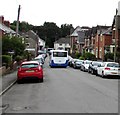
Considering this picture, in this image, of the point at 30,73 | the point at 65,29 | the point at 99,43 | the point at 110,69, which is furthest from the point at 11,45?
the point at 65,29

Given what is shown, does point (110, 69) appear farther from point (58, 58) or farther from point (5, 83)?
point (58, 58)

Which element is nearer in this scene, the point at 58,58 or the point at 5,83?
the point at 5,83

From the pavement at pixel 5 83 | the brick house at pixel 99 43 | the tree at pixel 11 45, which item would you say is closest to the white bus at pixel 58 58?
the tree at pixel 11 45

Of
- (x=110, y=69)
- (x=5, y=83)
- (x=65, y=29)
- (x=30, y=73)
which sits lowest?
(x=5, y=83)

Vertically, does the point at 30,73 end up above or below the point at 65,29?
below

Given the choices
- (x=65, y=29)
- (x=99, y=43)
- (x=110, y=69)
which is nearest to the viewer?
(x=110, y=69)

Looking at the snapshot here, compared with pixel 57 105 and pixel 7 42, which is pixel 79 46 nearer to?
pixel 7 42

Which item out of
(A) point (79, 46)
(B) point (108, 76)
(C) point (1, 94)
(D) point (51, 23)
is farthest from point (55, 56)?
(D) point (51, 23)

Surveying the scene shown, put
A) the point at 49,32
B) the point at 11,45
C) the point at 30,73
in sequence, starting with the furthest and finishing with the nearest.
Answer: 1. the point at 49,32
2. the point at 11,45
3. the point at 30,73

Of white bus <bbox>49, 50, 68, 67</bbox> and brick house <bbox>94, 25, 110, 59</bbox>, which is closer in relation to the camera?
white bus <bbox>49, 50, 68, 67</bbox>

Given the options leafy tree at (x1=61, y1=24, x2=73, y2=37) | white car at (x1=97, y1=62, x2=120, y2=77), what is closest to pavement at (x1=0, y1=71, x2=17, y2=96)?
white car at (x1=97, y1=62, x2=120, y2=77)

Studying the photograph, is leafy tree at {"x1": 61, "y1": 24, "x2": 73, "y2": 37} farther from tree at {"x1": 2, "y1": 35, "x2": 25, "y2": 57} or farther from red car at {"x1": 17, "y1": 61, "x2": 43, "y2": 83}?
red car at {"x1": 17, "y1": 61, "x2": 43, "y2": 83}

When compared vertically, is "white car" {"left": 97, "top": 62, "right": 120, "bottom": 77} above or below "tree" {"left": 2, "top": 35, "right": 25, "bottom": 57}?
below

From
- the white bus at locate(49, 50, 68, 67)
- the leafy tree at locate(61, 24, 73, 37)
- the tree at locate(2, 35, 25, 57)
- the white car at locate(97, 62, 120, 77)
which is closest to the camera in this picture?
the white car at locate(97, 62, 120, 77)
